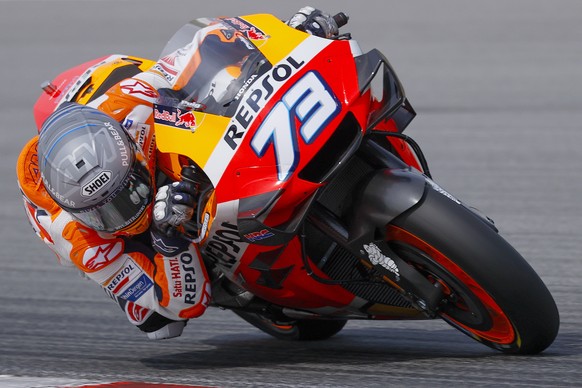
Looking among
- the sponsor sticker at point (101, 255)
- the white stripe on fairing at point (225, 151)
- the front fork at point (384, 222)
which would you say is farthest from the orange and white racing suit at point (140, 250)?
the front fork at point (384, 222)

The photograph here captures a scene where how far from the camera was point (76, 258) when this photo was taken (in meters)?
4.36

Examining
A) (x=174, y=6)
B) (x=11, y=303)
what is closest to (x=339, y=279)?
(x=11, y=303)

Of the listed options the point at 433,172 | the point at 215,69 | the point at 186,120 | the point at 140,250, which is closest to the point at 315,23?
the point at 215,69

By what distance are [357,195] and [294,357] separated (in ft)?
4.04

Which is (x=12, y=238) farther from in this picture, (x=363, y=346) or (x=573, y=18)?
(x=573, y=18)

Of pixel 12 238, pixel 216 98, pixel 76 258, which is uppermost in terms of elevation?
pixel 216 98

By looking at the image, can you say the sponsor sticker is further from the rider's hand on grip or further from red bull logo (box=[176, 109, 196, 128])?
the rider's hand on grip

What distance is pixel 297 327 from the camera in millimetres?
5133

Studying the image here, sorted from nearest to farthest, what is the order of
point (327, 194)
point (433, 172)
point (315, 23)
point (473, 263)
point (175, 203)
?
1. point (473, 263)
2. point (175, 203)
3. point (327, 194)
4. point (315, 23)
5. point (433, 172)

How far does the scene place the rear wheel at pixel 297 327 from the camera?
16.8ft

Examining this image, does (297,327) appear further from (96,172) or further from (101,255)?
(96,172)

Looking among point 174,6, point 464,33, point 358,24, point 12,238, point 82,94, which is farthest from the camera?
point 174,6

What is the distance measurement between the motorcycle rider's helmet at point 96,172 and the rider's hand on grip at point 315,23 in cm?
81

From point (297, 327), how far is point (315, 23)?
5.05ft
